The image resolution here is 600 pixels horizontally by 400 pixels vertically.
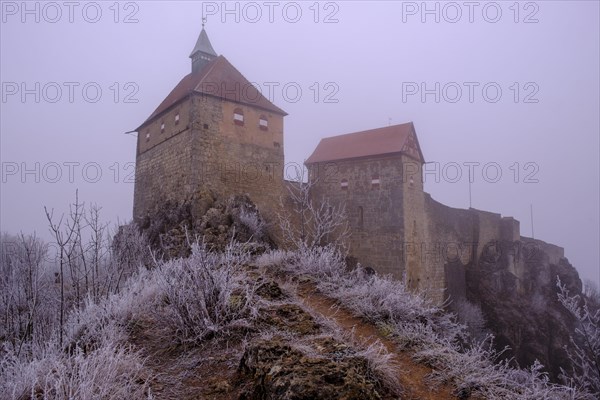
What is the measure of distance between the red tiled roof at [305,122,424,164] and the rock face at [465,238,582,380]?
953cm

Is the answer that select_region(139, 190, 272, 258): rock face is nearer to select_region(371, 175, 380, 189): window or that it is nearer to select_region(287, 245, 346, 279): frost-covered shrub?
select_region(371, 175, 380, 189): window

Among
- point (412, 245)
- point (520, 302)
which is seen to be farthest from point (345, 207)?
point (520, 302)

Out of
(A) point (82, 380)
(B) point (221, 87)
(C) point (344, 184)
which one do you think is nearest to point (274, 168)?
(C) point (344, 184)

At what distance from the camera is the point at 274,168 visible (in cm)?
1798

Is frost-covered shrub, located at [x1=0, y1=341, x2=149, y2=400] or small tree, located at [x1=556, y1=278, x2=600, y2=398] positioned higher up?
frost-covered shrub, located at [x1=0, y1=341, x2=149, y2=400]

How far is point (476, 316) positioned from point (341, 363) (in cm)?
2058

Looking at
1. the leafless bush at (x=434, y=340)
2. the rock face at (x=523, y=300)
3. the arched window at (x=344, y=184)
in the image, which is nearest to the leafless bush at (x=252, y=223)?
the arched window at (x=344, y=184)

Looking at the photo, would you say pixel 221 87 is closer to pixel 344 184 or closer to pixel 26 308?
pixel 344 184

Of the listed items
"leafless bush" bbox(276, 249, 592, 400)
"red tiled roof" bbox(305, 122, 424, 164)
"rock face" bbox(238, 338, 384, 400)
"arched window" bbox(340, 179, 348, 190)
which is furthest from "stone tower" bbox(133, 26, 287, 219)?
"rock face" bbox(238, 338, 384, 400)

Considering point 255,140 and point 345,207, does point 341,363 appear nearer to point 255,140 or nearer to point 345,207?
point 255,140

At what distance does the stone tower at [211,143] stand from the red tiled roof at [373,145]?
397 centimetres

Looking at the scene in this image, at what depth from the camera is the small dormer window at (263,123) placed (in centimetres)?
1773

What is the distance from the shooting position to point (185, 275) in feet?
14.4

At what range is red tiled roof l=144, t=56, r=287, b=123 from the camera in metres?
16.4
